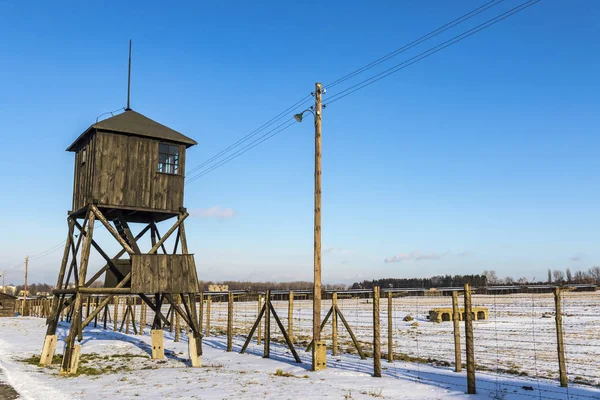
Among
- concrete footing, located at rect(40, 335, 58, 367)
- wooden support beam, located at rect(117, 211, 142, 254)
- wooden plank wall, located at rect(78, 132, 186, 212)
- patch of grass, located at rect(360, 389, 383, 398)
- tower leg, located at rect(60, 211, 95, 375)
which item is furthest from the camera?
wooden support beam, located at rect(117, 211, 142, 254)

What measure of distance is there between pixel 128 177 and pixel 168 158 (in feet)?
6.21

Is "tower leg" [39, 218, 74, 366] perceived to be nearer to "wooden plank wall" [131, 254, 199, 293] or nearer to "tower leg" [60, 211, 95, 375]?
"tower leg" [60, 211, 95, 375]

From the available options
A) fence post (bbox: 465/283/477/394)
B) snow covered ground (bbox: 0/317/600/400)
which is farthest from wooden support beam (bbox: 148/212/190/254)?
fence post (bbox: 465/283/477/394)

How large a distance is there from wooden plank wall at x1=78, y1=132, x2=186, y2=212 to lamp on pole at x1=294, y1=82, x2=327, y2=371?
20.8 ft

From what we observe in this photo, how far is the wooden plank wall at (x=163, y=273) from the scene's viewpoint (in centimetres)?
1847

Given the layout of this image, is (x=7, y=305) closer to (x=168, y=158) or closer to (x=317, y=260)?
(x=168, y=158)

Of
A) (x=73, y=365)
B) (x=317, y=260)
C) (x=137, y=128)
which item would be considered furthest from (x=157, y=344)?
(x=137, y=128)

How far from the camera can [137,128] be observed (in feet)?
66.2

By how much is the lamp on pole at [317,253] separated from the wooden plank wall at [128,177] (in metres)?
6.35

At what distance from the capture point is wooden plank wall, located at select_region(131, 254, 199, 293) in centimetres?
1847

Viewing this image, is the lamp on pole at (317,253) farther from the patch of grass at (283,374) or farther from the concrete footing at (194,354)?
the concrete footing at (194,354)

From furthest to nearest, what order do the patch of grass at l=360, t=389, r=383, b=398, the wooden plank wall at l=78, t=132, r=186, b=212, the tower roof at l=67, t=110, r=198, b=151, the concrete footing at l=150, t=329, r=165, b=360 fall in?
1. the tower roof at l=67, t=110, r=198, b=151
2. the concrete footing at l=150, t=329, r=165, b=360
3. the wooden plank wall at l=78, t=132, r=186, b=212
4. the patch of grass at l=360, t=389, r=383, b=398

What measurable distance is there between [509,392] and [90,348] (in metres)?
16.2

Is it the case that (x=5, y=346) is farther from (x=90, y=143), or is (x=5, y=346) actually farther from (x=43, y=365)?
(x=90, y=143)
